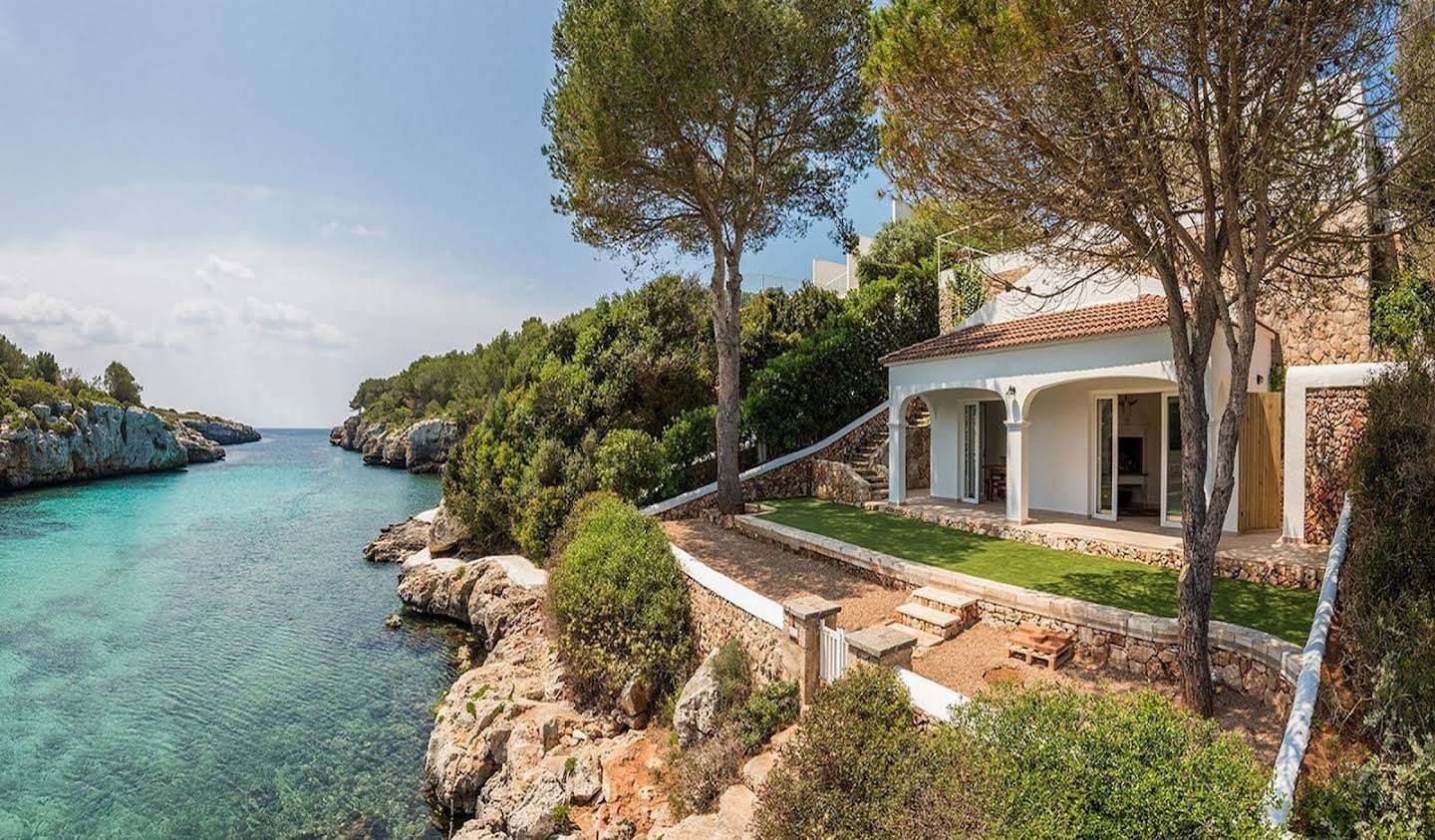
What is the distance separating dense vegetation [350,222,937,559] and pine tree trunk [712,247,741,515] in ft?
6.40

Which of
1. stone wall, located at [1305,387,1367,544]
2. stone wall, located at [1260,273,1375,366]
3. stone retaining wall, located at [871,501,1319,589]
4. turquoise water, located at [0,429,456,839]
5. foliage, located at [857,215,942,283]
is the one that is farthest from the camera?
foliage, located at [857,215,942,283]

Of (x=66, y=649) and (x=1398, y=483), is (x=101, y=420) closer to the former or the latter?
(x=66, y=649)

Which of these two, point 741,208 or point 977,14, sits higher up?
point 741,208

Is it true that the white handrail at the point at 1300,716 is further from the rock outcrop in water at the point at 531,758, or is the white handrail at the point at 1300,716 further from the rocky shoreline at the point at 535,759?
the rock outcrop in water at the point at 531,758

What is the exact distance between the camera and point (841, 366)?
21.0m

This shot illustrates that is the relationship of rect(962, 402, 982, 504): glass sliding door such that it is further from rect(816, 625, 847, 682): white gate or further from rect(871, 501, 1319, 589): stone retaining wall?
rect(816, 625, 847, 682): white gate

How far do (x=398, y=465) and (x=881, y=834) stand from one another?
74.7 meters

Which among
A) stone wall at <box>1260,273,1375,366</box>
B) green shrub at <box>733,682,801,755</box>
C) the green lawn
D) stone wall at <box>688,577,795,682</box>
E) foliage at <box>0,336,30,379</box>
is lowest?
green shrub at <box>733,682,801,755</box>

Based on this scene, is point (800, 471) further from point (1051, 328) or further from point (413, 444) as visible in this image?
point (413, 444)

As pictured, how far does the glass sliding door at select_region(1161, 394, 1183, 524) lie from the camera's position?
41.4 ft

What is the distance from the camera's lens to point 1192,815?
3.89 metres

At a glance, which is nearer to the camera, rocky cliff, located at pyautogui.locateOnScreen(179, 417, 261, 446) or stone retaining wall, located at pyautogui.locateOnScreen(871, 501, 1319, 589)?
stone retaining wall, located at pyautogui.locateOnScreen(871, 501, 1319, 589)

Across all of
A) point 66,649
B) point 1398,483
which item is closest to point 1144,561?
point 1398,483

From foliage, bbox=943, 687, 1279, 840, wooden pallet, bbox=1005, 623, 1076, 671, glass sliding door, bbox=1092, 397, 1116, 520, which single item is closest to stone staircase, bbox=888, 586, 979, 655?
wooden pallet, bbox=1005, 623, 1076, 671
